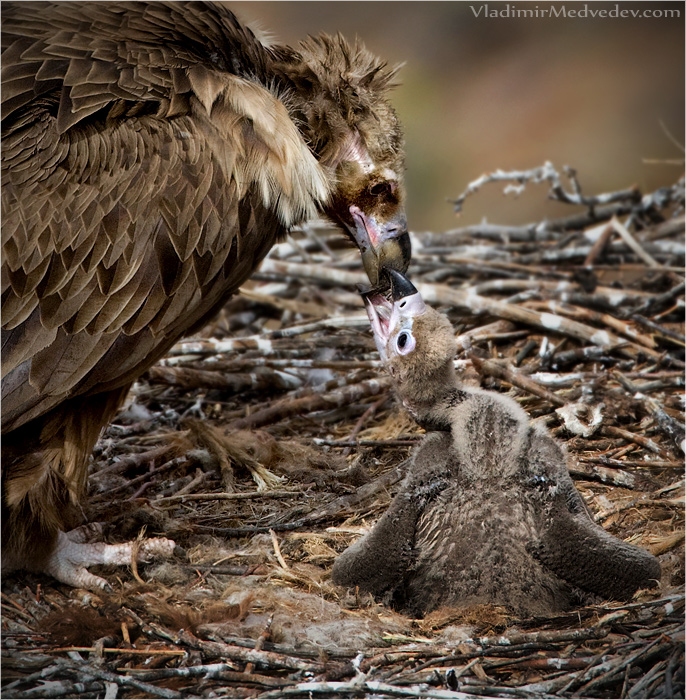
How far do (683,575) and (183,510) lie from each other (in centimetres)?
148

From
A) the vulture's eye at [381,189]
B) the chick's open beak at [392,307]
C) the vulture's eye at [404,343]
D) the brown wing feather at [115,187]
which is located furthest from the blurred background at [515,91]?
the vulture's eye at [404,343]

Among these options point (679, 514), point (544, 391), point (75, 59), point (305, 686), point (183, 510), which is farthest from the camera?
point (544, 391)

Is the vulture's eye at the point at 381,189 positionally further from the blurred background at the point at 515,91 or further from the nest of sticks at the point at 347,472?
the nest of sticks at the point at 347,472

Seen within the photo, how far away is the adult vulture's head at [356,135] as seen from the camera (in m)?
2.81

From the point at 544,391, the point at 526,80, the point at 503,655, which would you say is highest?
the point at 526,80

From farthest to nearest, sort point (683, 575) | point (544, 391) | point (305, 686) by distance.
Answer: point (544, 391)
point (683, 575)
point (305, 686)

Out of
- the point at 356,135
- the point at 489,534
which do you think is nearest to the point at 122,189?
the point at 356,135

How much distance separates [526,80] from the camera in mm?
4371

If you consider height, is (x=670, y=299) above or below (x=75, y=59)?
below

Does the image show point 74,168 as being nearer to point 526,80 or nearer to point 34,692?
point 34,692

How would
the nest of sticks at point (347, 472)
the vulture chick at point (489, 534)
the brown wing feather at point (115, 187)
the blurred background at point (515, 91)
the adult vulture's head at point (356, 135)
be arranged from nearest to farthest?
the nest of sticks at point (347, 472) < the vulture chick at point (489, 534) < the brown wing feather at point (115, 187) < the adult vulture's head at point (356, 135) < the blurred background at point (515, 91)

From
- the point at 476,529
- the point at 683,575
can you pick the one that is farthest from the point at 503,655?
the point at 683,575

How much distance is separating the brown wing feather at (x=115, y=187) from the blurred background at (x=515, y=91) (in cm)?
63

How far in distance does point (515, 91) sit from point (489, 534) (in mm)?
2810
